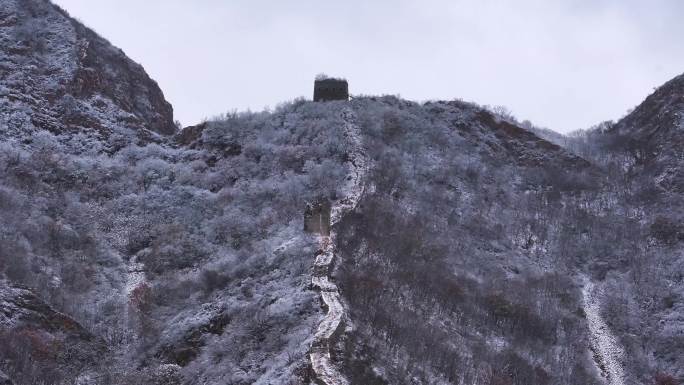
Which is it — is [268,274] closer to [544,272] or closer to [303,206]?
[303,206]

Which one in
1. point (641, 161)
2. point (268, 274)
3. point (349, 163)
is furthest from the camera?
point (641, 161)

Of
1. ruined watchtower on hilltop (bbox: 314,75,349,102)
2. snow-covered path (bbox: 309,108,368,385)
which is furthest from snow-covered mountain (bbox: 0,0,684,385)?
ruined watchtower on hilltop (bbox: 314,75,349,102)

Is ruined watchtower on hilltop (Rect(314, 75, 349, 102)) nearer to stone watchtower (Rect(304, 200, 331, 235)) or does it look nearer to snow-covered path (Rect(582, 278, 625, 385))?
stone watchtower (Rect(304, 200, 331, 235))

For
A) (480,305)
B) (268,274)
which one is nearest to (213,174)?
(268,274)

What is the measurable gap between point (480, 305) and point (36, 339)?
15095mm

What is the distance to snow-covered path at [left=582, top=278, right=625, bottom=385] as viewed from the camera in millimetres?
26953

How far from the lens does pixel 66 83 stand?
4150cm

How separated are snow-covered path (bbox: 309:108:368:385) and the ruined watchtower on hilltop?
34.5ft

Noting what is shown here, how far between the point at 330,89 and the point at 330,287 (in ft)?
87.9

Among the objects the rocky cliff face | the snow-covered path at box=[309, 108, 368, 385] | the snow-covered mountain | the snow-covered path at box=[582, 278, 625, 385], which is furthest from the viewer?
the rocky cliff face

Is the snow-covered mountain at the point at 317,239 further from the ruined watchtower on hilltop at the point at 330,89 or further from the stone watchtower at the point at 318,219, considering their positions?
the ruined watchtower on hilltop at the point at 330,89

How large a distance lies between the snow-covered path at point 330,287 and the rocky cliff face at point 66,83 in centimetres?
1293

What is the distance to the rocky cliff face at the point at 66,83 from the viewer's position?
39.3m

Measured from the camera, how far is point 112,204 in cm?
3422
